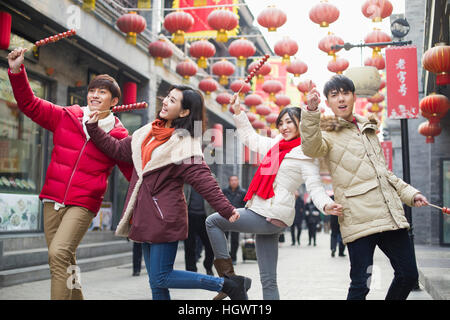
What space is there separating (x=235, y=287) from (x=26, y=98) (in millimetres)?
2207

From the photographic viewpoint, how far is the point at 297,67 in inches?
492

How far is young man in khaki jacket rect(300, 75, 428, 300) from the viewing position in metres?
3.70

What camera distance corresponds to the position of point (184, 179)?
3.90m

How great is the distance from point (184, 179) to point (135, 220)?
47cm

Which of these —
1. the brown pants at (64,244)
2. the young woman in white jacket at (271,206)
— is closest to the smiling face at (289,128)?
the young woman in white jacket at (271,206)

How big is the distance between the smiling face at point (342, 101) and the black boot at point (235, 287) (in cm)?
151

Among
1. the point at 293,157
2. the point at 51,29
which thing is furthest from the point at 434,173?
the point at 293,157

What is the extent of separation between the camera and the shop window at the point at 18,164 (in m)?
9.52

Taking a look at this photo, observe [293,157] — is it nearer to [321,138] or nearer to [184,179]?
[321,138]

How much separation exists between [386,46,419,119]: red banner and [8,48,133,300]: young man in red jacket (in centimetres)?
556

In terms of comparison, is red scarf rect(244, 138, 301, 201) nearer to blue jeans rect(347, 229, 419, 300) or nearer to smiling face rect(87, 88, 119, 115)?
blue jeans rect(347, 229, 419, 300)

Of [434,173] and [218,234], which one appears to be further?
[434,173]

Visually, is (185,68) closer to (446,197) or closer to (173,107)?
(173,107)

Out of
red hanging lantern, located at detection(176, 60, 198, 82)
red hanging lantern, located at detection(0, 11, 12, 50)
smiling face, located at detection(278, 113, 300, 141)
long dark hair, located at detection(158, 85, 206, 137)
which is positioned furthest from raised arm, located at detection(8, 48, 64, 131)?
red hanging lantern, located at detection(176, 60, 198, 82)
